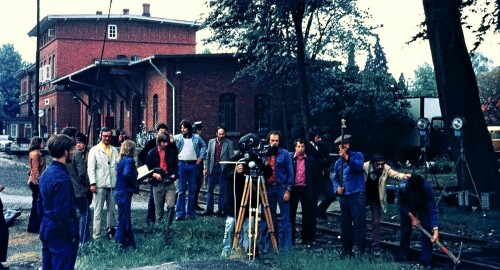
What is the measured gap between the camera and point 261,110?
40688 mm

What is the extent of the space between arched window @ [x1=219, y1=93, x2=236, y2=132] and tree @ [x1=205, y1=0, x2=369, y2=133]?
1944 millimetres

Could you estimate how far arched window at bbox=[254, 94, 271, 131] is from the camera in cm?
4022

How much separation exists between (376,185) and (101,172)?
14.3 ft

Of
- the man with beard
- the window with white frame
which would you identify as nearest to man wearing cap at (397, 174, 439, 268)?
the man with beard

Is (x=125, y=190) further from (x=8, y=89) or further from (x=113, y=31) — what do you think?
(x=8, y=89)

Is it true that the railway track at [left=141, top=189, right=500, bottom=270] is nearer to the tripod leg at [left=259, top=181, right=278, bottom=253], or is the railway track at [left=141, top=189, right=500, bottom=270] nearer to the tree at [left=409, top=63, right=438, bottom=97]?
the tripod leg at [left=259, top=181, right=278, bottom=253]

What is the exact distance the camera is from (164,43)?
6162 cm

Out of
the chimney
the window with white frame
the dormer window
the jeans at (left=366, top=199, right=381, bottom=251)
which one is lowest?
the jeans at (left=366, top=199, right=381, bottom=251)

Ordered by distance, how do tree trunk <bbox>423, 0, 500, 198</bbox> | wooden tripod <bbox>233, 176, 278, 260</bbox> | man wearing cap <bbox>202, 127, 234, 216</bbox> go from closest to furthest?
wooden tripod <bbox>233, 176, 278, 260</bbox> < man wearing cap <bbox>202, 127, 234, 216</bbox> < tree trunk <bbox>423, 0, 500, 198</bbox>

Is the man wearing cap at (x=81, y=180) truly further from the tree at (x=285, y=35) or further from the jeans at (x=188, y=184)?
the tree at (x=285, y=35)

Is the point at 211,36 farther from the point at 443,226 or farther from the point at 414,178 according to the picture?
the point at 414,178

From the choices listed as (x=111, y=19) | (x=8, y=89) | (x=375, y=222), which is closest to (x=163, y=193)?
(x=375, y=222)

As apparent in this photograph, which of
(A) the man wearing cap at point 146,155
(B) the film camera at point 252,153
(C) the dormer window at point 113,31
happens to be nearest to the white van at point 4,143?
(C) the dormer window at point 113,31

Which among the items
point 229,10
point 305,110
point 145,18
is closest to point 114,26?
point 145,18
